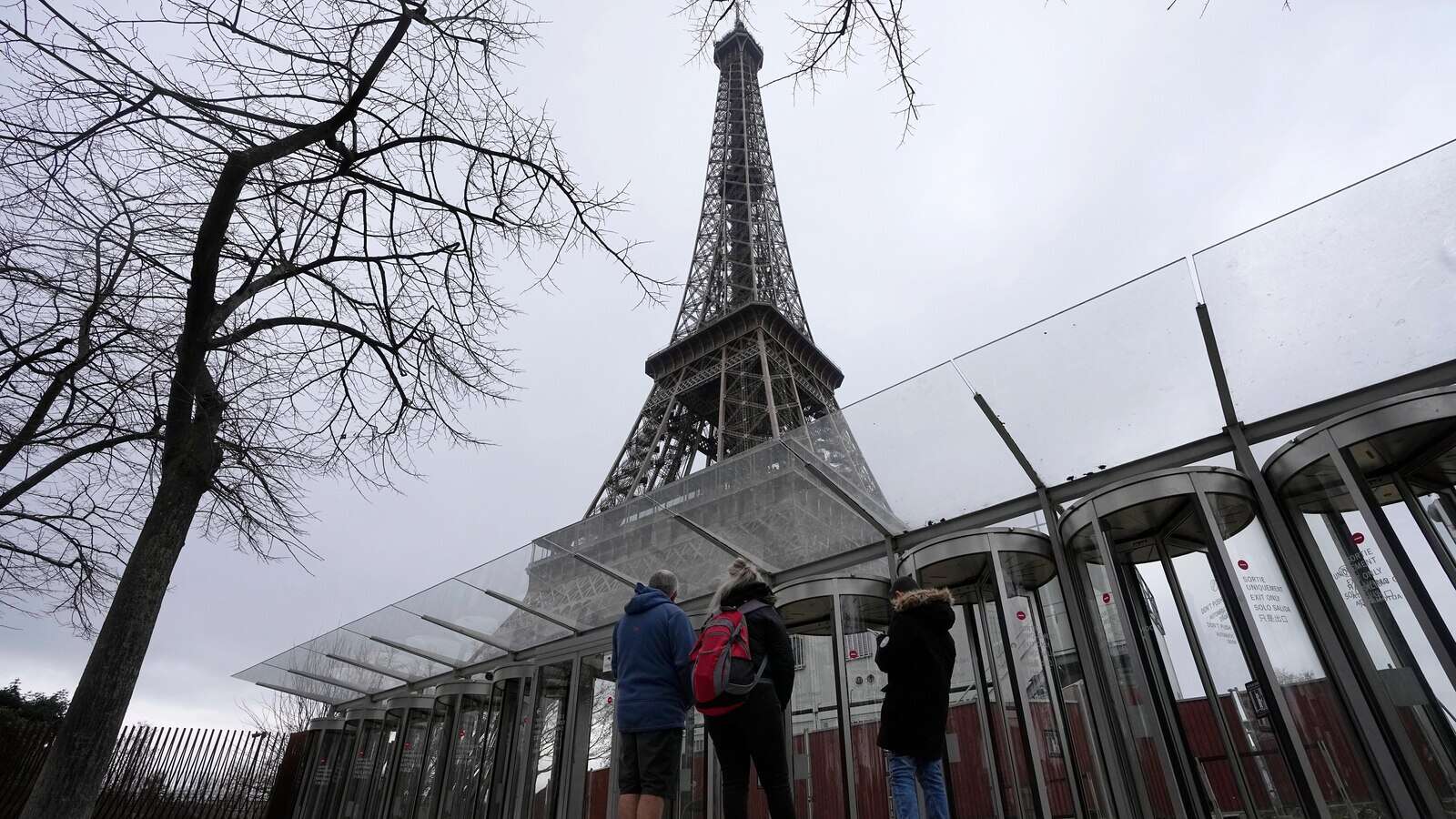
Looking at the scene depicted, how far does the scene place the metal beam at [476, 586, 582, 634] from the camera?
820 centimetres

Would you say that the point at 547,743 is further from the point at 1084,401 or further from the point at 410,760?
the point at 1084,401

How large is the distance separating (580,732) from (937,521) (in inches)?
190

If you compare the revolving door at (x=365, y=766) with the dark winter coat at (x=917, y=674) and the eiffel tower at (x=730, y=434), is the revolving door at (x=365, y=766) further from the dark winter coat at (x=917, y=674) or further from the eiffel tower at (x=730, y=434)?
the dark winter coat at (x=917, y=674)

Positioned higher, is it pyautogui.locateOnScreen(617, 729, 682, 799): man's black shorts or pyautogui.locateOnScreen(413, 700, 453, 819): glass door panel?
pyautogui.locateOnScreen(413, 700, 453, 819): glass door panel

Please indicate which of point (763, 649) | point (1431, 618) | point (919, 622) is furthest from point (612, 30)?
point (1431, 618)

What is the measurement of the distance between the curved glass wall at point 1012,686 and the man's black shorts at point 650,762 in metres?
2.72

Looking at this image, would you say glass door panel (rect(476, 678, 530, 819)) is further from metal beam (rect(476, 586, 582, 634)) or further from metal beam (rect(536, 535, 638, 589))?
metal beam (rect(536, 535, 638, 589))

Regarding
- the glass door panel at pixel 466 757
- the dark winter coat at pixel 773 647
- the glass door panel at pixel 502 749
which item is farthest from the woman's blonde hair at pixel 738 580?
the glass door panel at pixel 466 757

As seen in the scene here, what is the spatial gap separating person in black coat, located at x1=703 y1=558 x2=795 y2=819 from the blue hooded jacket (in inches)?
8.5

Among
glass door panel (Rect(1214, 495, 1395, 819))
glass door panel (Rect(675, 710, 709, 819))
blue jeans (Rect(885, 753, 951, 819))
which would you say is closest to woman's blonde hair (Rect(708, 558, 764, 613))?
blue jeans (Rect(885, 753, 951, 819))

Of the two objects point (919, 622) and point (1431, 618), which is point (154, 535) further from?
point (1431, 618)

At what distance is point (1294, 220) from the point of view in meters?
4.42

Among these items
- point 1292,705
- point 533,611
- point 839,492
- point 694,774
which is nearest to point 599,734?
point 533,611

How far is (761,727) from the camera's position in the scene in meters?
3.11
